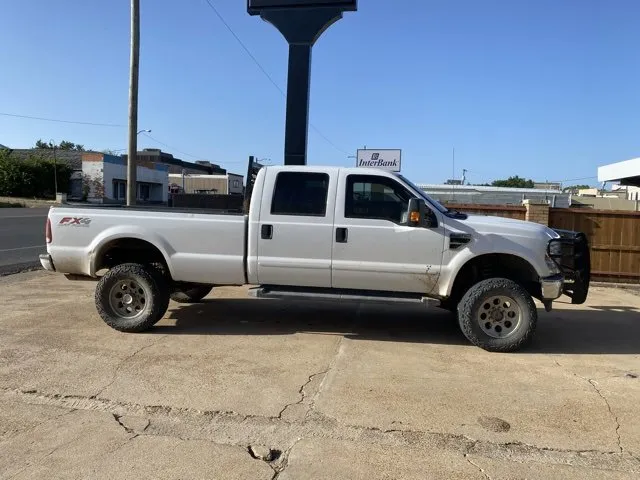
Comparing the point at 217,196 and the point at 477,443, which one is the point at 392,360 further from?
the point at 217,196

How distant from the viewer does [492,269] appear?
6402mm

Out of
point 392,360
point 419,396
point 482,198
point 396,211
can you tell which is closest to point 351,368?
point 392,360

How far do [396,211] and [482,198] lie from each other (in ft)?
107

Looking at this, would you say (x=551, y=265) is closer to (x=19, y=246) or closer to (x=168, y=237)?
(x=168, y=237)

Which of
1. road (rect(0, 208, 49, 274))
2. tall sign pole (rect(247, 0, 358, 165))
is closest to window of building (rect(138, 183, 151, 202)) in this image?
road (rect(0, 208, 49, 274))

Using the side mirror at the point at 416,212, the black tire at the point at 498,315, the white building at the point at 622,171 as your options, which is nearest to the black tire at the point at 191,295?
the side mirror at the point at 416,212

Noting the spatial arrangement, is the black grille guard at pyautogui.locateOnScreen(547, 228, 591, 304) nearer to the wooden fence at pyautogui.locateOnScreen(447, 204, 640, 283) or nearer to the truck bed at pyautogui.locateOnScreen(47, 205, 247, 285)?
the truck bed at pyautogui.locateOnScreen(47, 205, 247, 285)

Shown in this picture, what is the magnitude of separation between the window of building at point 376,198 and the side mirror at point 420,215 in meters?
0.21

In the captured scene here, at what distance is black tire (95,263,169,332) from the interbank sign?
1440cm

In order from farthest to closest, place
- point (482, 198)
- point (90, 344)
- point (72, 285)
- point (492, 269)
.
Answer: point (482, 198)
point (72, 285)
point (492, 269)
point (90, 344)

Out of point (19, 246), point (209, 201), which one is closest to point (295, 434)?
point (209, 201)

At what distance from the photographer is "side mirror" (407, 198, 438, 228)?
19.2 ft

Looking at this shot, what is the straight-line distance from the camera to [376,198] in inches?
246

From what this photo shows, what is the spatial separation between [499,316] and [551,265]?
822 millimetres
